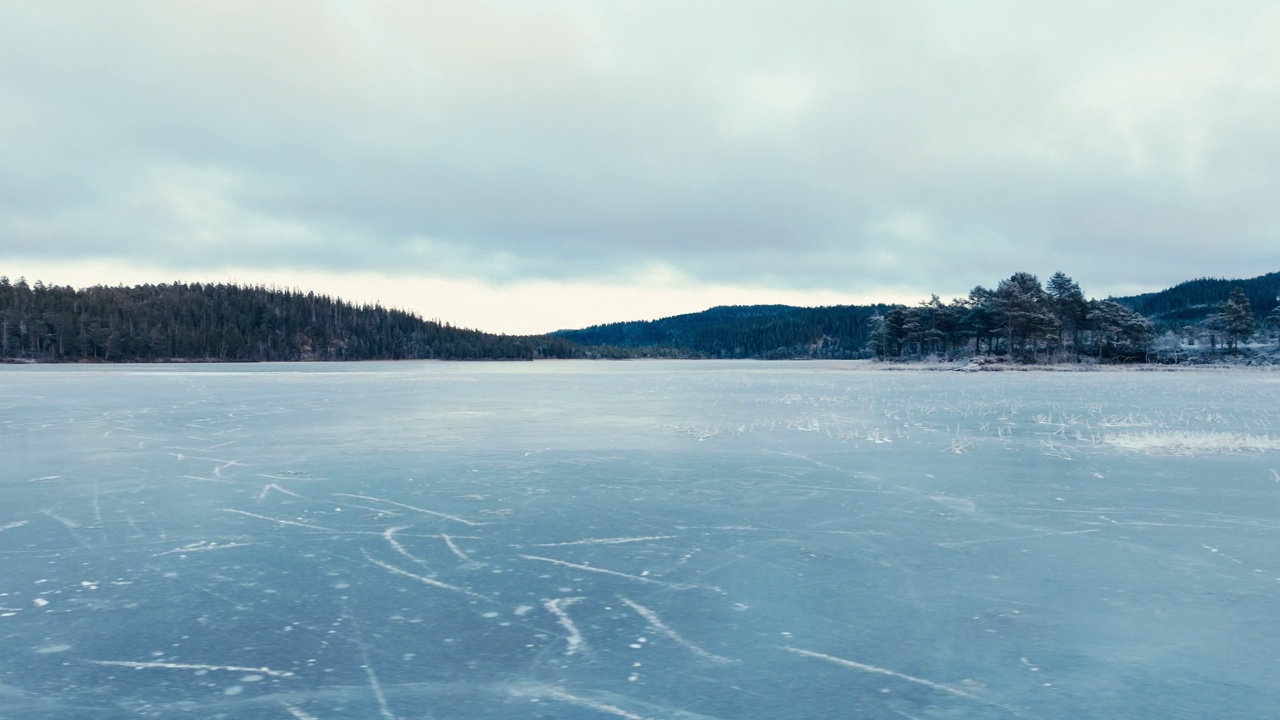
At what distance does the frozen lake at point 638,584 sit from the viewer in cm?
526

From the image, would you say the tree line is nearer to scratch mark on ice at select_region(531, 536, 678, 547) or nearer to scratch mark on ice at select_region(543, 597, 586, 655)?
scratch mark on ice at select_region(531, 536, 678, 547)

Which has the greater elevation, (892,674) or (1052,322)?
(1052,322)

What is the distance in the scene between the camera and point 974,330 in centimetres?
10656

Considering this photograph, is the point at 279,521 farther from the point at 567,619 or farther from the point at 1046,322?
the point at 1046,322

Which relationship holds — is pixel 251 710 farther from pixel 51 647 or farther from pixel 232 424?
pixel 232 424

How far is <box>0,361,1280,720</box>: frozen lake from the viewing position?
526 centimetres

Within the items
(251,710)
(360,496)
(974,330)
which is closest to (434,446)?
(360,496)

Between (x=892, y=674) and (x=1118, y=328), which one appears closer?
(x=892, y=674)

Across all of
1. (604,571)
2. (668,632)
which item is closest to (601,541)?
(604,571)

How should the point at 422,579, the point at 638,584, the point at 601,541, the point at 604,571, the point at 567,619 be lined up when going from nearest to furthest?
the point at 567,619 < the point at 638,584 < the point at 422,579 < the point at 604,571 < the point at 601,541

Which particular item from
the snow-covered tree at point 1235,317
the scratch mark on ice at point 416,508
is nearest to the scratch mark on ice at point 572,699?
the scratch mark on ice at point 416,508

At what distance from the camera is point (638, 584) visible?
7.64 metres

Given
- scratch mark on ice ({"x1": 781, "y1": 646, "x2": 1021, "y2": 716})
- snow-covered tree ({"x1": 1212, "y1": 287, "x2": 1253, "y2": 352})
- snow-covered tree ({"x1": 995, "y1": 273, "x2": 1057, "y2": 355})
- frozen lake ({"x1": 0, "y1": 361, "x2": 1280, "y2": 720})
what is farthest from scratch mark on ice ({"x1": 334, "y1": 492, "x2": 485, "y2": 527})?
snow-covered tree ({"x1": 1212, "y1": 287, "x2": 1253, "y2": 352})

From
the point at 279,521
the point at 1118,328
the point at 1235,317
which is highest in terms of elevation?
the point at 1235,317
